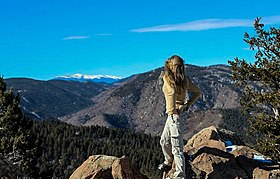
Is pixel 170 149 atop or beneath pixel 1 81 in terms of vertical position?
beneath


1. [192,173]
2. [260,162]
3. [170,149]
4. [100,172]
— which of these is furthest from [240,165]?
[100,172]

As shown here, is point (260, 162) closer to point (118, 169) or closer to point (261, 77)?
point (261, 77)

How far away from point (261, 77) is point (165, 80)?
6009 millimetres

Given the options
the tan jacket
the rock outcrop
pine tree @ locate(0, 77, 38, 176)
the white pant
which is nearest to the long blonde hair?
the tan jacket

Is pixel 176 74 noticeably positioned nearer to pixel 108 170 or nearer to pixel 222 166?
pixel 222 166

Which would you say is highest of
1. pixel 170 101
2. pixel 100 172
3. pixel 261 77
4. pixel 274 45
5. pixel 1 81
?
pixel 1 81

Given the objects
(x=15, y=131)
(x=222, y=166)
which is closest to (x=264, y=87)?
(x=222, y=166)

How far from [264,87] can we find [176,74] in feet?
20.9

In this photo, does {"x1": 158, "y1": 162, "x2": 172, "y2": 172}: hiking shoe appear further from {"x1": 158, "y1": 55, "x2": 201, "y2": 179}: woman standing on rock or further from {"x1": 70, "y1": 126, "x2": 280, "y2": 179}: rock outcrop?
{"x1": 158, "y1": 55, "x2": 201, "y2": 179}: woman standing on rock

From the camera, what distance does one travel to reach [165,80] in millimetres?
13953

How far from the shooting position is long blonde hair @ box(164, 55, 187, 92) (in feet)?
45.3

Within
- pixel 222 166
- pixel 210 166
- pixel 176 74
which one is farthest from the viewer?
pixel 222 166

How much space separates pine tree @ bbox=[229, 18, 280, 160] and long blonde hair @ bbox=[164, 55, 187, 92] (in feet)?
16.3

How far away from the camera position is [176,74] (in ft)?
45.4
